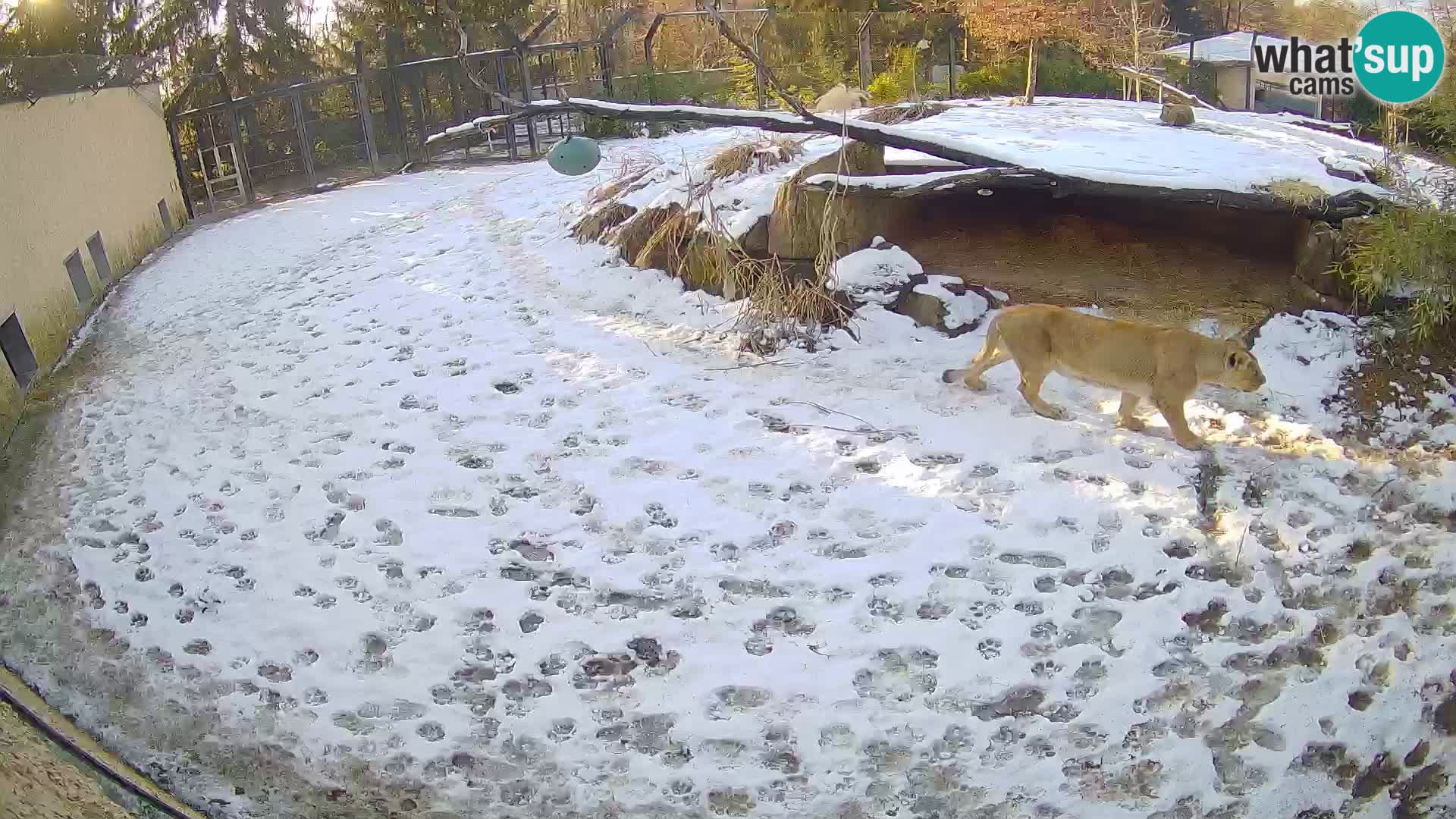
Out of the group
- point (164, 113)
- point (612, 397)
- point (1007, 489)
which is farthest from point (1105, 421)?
point (164, 113)

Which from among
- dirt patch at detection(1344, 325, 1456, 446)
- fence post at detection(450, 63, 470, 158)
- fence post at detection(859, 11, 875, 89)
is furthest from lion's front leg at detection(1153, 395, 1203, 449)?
fence post at detection(450, 63, 470, 158)

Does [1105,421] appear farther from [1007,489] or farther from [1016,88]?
[1016,88]

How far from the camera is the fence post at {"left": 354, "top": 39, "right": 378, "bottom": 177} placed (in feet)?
53.2

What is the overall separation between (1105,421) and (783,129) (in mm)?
2944

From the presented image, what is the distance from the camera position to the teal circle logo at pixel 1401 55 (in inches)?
289

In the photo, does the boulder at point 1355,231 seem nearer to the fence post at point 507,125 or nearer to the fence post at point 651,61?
the fence post at point 651,61

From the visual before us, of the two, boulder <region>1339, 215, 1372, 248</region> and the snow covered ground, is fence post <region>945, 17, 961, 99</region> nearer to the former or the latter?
boulder <region>1339, 215, 1372, 248</region>

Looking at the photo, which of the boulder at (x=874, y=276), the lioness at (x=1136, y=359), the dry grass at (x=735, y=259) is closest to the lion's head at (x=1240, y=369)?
the lioness at (x=1136, y=359)

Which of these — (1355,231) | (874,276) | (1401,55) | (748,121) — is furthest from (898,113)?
(1355,231)

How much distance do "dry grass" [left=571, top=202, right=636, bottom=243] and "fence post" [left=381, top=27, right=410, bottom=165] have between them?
27.7 feet

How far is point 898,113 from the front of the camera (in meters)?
11.9

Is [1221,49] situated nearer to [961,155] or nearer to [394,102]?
[394,102]

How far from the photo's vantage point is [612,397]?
694 centimetres

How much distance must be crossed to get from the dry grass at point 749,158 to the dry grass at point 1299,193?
165 inches
